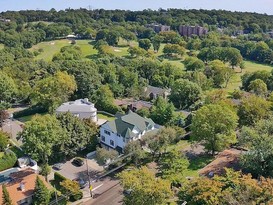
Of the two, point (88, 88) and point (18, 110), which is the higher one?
point (88, 88)

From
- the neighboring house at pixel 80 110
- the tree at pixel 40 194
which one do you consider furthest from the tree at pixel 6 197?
the neighboring house at pixel 80 110

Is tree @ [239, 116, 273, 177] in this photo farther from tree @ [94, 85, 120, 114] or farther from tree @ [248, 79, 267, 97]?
tree @ [248, 79, 267, 97]

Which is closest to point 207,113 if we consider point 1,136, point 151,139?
point 151,139

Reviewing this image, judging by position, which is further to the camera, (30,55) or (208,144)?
(30,55)

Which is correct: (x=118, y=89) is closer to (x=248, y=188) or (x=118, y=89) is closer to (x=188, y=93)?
(x=188, y=93)

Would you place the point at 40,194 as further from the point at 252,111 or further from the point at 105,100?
the point at 252,111

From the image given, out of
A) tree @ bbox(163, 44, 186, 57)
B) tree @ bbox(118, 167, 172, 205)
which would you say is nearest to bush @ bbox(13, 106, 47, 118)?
tree @ bbox(118, 167, 172, 205)
